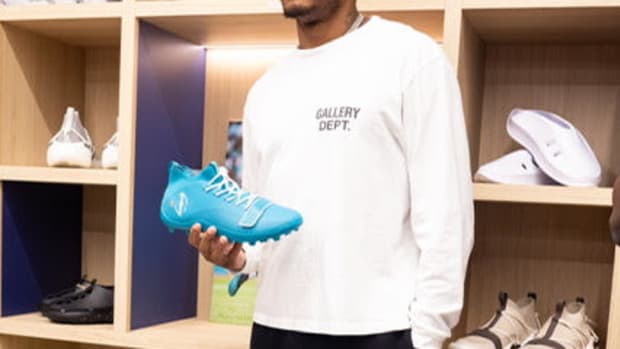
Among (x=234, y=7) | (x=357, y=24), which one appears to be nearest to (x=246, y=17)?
(x=234, y=7)

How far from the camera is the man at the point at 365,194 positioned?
1.15m

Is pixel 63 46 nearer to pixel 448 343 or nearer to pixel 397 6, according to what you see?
pixel 397 6

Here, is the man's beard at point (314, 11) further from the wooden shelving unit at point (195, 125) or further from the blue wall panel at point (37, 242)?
the blue wall panel at point (37, 242)

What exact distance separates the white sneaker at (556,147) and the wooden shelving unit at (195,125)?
0.38ft

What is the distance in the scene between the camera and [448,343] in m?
1.49

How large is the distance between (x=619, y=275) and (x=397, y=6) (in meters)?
0.69

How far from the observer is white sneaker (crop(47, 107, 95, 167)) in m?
1.73

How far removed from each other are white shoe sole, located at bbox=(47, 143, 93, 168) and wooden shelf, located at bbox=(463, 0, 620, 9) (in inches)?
39.6

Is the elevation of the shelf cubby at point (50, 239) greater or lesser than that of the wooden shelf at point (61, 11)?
lesser

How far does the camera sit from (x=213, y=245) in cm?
117

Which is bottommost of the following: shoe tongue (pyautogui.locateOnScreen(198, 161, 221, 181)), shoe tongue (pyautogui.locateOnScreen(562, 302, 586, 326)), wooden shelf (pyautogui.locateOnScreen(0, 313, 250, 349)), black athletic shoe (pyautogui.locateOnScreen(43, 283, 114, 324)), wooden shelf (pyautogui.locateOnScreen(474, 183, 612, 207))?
wooden shelf (pyautogui.locateOnScreen(0, 313, 250, 349))

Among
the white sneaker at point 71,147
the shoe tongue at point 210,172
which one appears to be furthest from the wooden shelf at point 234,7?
the shoe tongue at point 210,172

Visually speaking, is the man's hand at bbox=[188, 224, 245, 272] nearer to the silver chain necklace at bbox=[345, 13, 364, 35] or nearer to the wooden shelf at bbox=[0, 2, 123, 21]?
the silver chain necklace at bbox=[345, 13, 364, 35]

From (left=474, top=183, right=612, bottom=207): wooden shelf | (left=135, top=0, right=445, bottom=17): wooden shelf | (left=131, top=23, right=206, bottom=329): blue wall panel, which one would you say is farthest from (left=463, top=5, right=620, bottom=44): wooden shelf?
(left=131, top=23, right=206, bottom=329): blue wall panel
